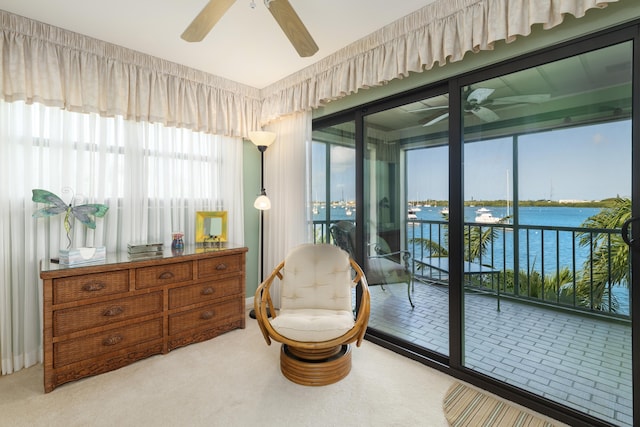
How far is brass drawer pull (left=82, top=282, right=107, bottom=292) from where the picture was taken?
219 centimetres

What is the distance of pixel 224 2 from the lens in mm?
1569

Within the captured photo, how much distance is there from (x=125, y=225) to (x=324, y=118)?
221cm

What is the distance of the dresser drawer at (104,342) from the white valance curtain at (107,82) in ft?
5.93

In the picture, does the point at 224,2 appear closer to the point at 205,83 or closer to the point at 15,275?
the point at 205,83

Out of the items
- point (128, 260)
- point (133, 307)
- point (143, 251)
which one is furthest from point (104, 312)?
point (143, 251)

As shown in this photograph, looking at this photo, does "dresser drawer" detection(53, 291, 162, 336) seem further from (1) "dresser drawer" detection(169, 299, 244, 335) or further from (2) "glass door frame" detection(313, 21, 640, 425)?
(2) "glass door frame" detection(313, 21, 640, 425)

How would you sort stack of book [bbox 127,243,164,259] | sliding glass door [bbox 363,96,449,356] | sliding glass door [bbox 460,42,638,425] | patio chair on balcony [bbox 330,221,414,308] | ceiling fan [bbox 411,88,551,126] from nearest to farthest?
1. sliding glass door [bbox 460,42,638,425]
2. ceiling fan [bbox 411,88,551,126]
3. sliding glass door [bbox 363,96,449,356]
4. stack of book [bbox 127,243,164,259]
5. patio chair on balcony [bbox 330,221,414,308]

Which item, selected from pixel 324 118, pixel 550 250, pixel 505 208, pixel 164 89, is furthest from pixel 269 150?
pixel 550 250

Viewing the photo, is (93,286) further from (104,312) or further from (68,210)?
(68,210)

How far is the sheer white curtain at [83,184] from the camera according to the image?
231cm

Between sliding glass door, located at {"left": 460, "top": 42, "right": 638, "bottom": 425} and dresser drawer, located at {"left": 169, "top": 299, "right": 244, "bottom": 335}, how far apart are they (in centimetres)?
207

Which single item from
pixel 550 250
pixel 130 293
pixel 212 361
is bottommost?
pixel 212 361

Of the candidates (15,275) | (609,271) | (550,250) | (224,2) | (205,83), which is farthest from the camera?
(205,83)

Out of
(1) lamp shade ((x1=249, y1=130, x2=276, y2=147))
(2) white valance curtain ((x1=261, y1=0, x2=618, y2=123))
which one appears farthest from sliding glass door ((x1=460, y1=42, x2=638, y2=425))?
(1) lamp shade ((x1=249, y1=130, x2=276, y2=147))
